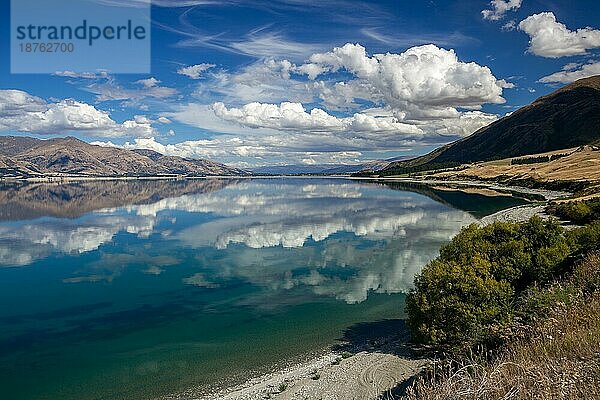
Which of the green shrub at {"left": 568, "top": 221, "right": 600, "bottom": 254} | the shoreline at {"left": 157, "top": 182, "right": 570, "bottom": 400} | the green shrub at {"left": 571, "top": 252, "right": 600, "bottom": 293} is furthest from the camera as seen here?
the green shrub at {"left": 568, "top": 221, "right": 600, "bottom": 254}

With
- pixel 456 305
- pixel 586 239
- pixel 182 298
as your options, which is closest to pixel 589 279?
pixel 456 305

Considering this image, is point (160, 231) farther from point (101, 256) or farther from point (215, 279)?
point (215, 279)

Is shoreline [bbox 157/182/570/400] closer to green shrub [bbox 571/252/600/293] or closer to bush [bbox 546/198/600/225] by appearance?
green shrub [bbox 571/252/600/293]

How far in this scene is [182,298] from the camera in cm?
3694

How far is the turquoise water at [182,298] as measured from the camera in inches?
933

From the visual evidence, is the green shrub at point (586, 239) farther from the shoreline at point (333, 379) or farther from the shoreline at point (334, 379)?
the shoreline at point (334, 379)

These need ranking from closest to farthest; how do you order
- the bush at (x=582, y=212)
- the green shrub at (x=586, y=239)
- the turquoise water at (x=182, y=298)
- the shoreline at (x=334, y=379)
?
the shoreline at (x=334, y=379) < the turquoise water at (x=182, y=298) < the green shrub at (x=586, y=239) < the bush at (x=582, y=212)

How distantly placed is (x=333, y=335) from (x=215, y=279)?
19.0 metres

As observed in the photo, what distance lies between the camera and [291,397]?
1905 centimetres

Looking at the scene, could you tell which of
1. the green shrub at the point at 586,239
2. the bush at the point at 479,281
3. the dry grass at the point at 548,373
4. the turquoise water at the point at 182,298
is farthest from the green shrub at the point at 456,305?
the dry grass at the point at 548,373

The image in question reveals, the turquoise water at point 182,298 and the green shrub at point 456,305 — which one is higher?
the green shrub at point 456,305

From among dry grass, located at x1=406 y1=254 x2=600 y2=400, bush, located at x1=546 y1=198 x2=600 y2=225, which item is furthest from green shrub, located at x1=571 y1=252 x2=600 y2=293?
bush, located at x1=546 y1=198 x2=600 y2=225

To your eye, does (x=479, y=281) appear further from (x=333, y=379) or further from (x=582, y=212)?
(x=582, y=212)

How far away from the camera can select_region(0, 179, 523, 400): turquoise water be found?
77.8 ft
